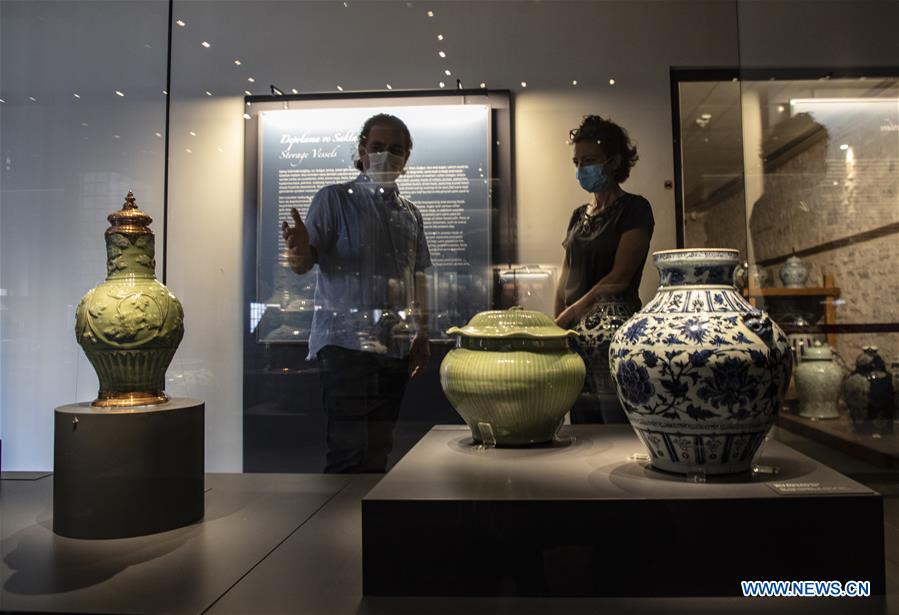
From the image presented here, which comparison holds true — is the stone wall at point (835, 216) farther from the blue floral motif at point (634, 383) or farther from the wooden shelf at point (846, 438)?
the blue floral motif at point (634, 383)

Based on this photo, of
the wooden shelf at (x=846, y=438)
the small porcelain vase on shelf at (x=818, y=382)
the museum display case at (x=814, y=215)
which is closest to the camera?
the wooden shelf at (x=846, y=438)

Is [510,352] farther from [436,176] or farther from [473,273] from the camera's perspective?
[436,176]

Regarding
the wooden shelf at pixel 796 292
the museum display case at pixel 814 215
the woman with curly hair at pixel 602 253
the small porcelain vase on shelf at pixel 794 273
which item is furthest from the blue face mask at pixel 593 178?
the small porcelain vase on shelf at pixel 794 273

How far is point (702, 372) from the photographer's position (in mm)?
1352

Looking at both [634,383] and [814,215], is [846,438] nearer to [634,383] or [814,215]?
[814,215]

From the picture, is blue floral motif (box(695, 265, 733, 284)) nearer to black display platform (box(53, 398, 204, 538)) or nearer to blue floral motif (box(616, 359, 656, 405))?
blue floral motif (box(616, 359, 656, 405))

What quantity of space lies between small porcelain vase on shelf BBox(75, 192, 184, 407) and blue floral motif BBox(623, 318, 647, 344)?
1239mm

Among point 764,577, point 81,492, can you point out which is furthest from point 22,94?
point 764,577

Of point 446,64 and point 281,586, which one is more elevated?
point 446,64

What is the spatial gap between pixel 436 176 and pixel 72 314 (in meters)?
1.40

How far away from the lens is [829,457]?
238cm

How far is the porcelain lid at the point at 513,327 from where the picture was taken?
5.97 ft

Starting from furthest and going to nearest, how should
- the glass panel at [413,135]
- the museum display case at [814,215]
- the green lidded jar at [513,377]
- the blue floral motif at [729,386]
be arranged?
the glass panel at [413,135]
the museum display case at [814,215]
the green lidded jar at [513,377]
the blue floral motif at [729,386]

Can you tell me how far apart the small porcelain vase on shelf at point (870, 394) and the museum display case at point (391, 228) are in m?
0.01
